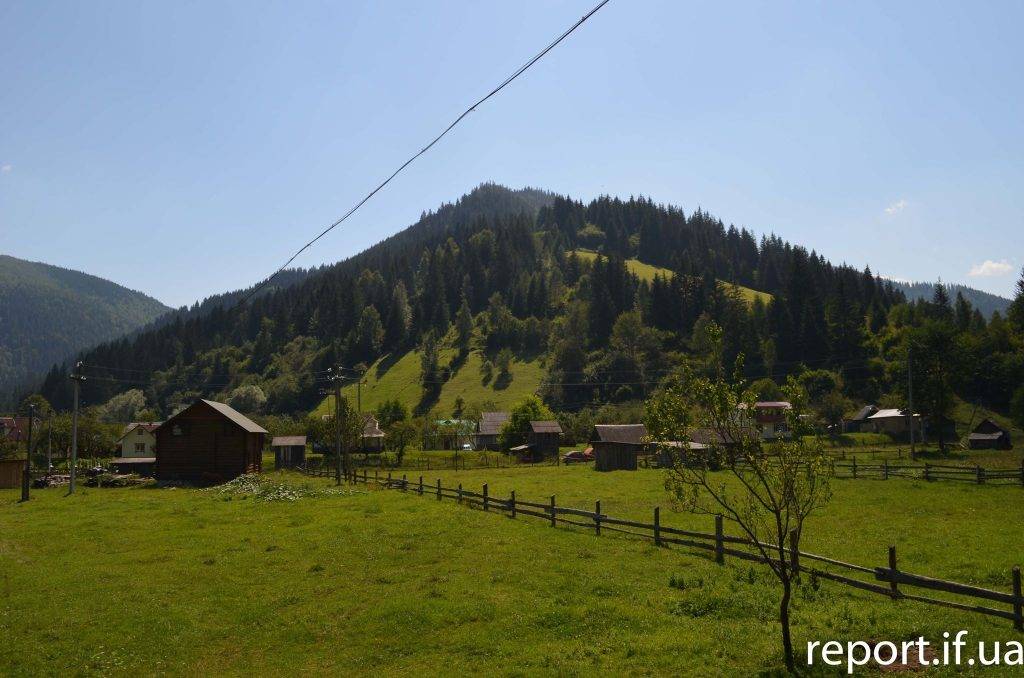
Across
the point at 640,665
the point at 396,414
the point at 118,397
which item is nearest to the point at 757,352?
the point at 396,414

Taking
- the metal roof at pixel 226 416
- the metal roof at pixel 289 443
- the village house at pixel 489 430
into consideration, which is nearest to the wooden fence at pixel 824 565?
the metal roof at pixel 226 416

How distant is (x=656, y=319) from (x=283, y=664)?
152 m

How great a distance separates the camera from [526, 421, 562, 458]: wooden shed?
9419cm

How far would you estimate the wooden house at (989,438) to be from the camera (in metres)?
82.0

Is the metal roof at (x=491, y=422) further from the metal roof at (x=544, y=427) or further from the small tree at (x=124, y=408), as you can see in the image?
the small tree at (x=124, y=408)

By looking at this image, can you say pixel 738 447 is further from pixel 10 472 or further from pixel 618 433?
pixel 10 472

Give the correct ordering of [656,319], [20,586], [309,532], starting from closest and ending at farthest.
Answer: [20,586] → [309,532] → [656,319]

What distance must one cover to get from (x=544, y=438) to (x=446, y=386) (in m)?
58.4

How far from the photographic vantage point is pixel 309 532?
90.1 feet

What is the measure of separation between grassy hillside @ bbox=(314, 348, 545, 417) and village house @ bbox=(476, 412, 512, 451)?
611 inches

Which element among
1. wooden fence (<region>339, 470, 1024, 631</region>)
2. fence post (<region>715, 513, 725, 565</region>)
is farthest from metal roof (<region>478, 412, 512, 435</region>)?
fence post (<region>715, 513, 725, 565</region>)

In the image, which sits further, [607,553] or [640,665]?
[607,553]

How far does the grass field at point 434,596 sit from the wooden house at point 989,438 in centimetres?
6313

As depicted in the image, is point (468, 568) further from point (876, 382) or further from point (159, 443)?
point (876, 382)
